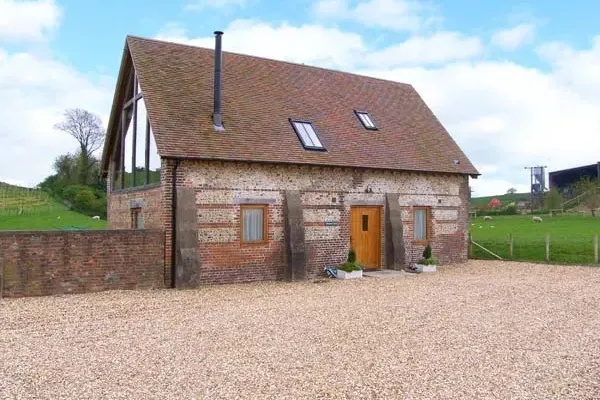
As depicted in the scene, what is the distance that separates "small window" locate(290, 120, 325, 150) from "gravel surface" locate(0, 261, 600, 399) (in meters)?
5.35

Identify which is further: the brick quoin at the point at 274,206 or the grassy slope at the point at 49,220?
the grassy slope at the point at 49,220

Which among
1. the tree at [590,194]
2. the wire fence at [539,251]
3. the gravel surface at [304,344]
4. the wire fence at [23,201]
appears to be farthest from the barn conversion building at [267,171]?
the wire fence at [23,201]

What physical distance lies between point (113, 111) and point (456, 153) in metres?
13.1

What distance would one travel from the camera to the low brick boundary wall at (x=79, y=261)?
1248cm

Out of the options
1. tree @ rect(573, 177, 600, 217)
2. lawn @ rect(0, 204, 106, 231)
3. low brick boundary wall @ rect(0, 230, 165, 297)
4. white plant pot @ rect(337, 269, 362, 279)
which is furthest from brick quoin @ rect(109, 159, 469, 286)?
tree @ rect(573, 177, 600, 217)

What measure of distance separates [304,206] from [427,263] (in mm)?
4948

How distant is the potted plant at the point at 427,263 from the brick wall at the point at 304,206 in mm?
685

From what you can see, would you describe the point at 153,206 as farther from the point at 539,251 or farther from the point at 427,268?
the point at 539,251

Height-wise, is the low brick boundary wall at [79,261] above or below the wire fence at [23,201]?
below

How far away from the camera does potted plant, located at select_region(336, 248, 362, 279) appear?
16797 mm

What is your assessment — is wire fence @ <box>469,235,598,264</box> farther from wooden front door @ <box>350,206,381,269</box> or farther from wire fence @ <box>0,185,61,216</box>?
wire fence @ <box>0,185,61,216</box>

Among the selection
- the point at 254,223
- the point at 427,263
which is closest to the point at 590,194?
the point at 427,263

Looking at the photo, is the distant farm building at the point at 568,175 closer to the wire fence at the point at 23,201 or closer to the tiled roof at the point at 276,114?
the tiled roof at the point at 276,114

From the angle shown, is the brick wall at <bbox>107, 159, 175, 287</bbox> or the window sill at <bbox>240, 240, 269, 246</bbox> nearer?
the brick wall at <bbox>107, 159, 175, 287</bbox>
